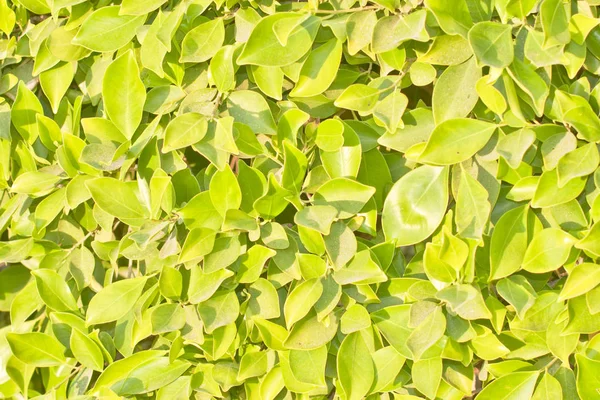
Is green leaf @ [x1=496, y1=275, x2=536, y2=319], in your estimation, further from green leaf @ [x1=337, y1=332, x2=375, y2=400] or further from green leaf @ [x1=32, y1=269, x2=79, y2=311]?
green leaf @ [x1=32, y1=269, x2=79, y2=311]

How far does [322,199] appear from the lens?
1.21 meters

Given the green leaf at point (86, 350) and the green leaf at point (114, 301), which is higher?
the green leaf at point (114, 301)

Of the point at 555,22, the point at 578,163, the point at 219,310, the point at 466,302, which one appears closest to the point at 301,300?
the point at 219,310

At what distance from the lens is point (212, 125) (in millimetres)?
1247

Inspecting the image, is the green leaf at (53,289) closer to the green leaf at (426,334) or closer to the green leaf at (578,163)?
the green leaf at (426,334)

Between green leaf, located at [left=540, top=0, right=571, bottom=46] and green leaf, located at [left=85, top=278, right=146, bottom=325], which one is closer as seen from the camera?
green leaf, located at [left=540, top=0, right=571, bottom=46]

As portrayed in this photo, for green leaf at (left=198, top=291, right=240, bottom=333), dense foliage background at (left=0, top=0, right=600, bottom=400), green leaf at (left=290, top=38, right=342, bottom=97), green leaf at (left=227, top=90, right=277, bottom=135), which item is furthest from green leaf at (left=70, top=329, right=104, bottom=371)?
green leaf at (left=290, top=38, right=342, bottom=97)

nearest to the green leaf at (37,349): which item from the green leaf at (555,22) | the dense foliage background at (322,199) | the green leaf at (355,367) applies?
the dense foliage background at (322,199)

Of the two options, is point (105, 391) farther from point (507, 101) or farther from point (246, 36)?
point (507, 101)

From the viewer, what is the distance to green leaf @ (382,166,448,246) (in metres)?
1.17

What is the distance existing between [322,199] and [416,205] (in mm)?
162

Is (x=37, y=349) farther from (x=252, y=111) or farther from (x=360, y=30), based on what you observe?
(x=360, y=30)

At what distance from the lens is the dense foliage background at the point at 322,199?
1.12 m

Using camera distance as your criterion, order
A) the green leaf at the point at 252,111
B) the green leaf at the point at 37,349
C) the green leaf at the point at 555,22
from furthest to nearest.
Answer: the green leaf at the point at 37,349 → the green leaf at the point at 252,111 → the green leaf at the point at 555,22
